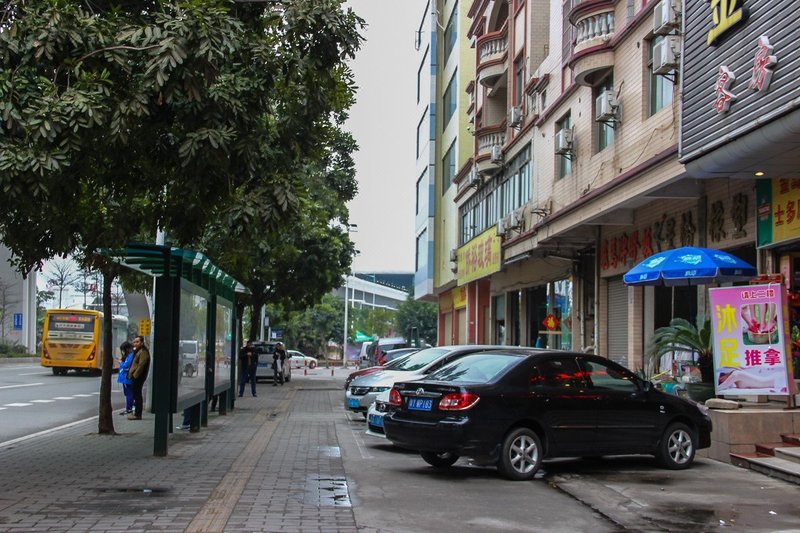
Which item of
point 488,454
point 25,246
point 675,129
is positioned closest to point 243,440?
point 25,246

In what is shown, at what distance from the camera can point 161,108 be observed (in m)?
9.98

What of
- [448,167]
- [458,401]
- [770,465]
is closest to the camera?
[458,401]

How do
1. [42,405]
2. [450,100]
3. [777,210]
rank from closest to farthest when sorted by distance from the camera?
[777,210]
[42,405]
[450,100]

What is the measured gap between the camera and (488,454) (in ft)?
34.6

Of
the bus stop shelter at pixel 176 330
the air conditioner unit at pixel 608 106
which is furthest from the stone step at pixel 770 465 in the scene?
the air conditioner unit at pixel 608 106

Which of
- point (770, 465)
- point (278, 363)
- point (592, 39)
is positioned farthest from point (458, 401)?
point (278, 363)

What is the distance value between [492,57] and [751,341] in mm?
21501

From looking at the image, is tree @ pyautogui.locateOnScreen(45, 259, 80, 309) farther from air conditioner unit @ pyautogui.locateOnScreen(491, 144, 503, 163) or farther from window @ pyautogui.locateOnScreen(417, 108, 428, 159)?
air conditioner unit @ pyautogui.locateOnScreen(491, 144, 503, 163)

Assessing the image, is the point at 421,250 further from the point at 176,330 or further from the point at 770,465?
the point at 770,465

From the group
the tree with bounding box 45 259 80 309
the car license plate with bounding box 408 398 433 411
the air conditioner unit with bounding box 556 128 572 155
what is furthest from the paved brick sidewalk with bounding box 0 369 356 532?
the tree with bounding box 45 259 80 309

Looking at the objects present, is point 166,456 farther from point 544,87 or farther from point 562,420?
point 544,87

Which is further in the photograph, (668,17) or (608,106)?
(608,106)

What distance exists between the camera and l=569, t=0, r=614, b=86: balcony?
2016cm

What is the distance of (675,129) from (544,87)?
10.4 m
